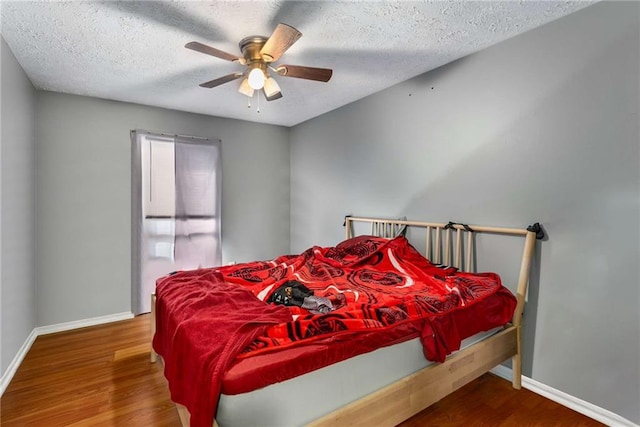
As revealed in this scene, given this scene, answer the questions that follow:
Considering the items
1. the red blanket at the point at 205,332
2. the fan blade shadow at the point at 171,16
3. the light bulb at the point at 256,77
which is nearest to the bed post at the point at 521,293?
the red blanket at the point at 205,332

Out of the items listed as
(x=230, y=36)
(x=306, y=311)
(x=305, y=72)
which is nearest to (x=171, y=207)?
(x=230, y=36)

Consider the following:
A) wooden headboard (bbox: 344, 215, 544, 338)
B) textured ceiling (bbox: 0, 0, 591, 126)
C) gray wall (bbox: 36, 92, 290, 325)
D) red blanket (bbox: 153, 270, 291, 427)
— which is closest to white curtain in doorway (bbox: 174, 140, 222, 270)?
gray wall (bbox: 36, 92, 290, 325)

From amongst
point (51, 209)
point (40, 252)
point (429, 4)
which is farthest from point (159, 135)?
point (429, 4)

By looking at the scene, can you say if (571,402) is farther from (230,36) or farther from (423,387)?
(230,36)

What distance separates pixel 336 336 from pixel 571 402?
1.73 meters

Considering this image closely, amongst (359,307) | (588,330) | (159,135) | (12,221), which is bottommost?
(588,330)

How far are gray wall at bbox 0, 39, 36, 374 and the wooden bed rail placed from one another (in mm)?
2979

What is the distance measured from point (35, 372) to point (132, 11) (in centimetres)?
268

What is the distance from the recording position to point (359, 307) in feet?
5.49

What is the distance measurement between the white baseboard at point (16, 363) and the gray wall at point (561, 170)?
3.39 m

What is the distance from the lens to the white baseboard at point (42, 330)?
2206 mm

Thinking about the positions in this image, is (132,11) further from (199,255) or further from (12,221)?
(199,255)

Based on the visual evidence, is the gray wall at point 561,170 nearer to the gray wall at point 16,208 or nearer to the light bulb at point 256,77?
the light bulb at point 256,77

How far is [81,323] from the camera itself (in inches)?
129
